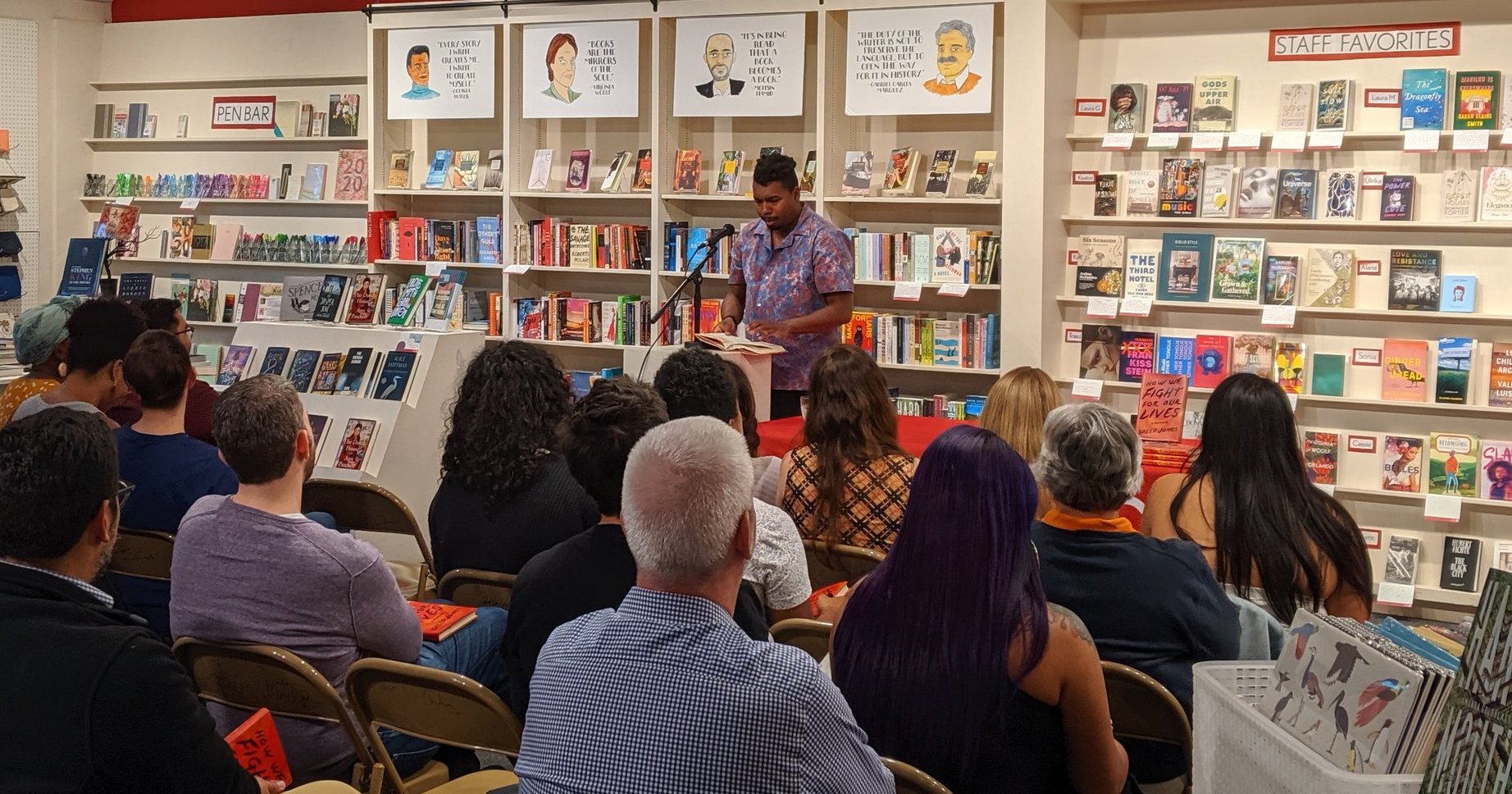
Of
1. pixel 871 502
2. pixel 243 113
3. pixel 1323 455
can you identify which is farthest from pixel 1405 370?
pixel 243 113

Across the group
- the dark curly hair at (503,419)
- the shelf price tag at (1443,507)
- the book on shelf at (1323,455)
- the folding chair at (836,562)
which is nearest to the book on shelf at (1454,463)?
the shelf price tag at (1443,507)

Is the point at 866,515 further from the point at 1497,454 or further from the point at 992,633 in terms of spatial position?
the point at 1497,454

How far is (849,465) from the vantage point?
3.36 meters

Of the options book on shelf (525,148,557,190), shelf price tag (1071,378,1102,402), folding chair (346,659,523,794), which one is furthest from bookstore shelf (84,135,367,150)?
folding chair (346,659,523,794)

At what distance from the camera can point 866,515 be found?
3.32 metres

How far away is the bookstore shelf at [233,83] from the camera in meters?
8.14

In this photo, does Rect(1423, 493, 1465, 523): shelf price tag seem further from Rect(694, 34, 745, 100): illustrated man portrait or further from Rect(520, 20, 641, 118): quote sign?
Rect(520, 20, 641, 118): quote sign

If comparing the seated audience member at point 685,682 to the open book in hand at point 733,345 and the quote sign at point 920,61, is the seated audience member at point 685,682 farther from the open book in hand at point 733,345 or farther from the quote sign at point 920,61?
the quote sign at point 920,61

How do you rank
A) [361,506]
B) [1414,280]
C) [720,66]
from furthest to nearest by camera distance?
[720,66] → [1414,280] → [361,506]

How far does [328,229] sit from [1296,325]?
5.65 m

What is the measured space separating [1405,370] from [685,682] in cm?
498

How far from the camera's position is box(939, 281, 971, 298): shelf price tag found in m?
6.08

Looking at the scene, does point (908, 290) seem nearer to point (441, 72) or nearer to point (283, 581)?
point (441, 72)

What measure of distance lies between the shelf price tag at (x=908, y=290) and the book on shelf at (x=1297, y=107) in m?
1.71
